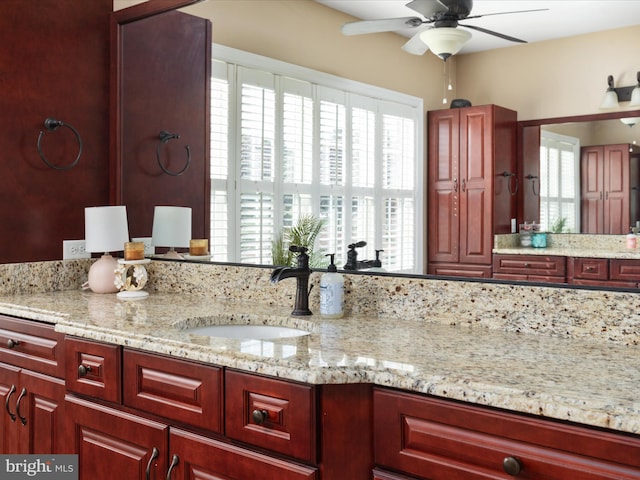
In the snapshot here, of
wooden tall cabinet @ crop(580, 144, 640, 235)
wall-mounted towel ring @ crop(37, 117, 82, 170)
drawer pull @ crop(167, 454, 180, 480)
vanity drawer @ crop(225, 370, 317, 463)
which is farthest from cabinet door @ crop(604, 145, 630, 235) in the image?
wall-mounted towel ring @ crop(37, 117, 82, 170)

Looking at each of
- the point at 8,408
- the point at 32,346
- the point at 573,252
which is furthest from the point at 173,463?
the point at 573,252

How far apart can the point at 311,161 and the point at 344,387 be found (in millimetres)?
924

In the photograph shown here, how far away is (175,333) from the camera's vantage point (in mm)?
1656

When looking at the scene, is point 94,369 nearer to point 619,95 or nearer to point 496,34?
point 496,34

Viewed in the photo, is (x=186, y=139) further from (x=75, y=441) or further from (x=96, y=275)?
(x=75, y=441)

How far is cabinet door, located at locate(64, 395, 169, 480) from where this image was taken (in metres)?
1.62

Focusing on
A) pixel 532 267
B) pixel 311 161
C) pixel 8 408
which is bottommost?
pixel 8 408

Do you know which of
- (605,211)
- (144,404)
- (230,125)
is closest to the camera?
(605,211)

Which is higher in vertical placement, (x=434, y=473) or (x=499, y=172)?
(x=499, y=172)

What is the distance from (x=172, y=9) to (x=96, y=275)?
115 centimetres

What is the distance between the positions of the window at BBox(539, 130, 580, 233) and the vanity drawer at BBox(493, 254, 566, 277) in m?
0.10

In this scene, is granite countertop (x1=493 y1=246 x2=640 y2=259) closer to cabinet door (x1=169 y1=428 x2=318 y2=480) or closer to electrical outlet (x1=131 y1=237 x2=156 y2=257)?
cabinet door (x1=169 y1=428 x2=318 y2=480)

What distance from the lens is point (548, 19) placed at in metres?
1.40

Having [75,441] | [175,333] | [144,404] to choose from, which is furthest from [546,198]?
[75,441]
